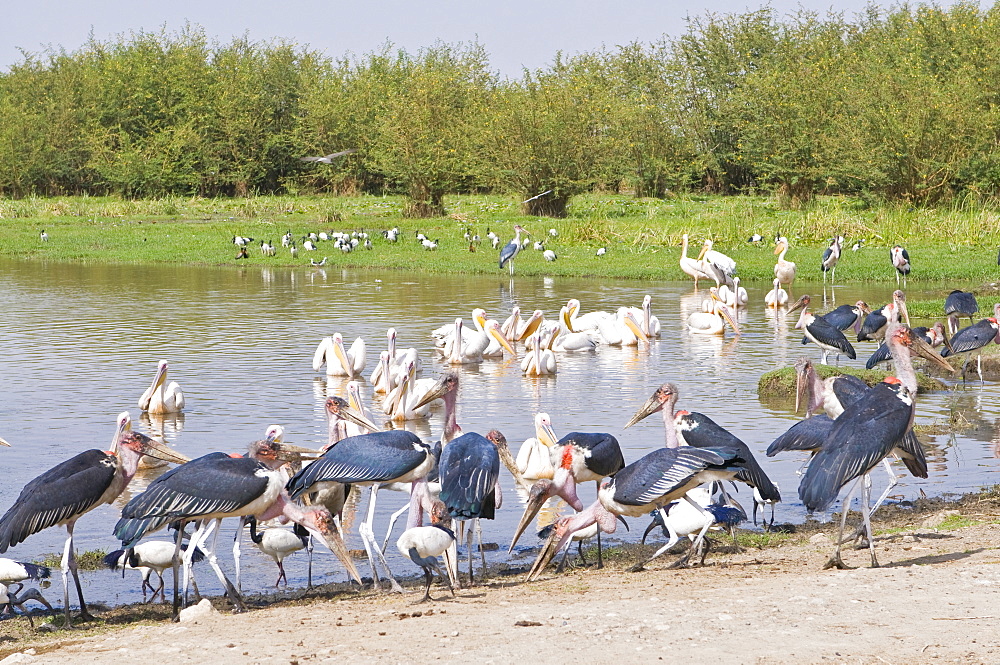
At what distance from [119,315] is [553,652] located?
16759 millimetres

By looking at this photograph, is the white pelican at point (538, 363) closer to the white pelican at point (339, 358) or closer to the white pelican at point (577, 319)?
the white pelican at point (339, 358)

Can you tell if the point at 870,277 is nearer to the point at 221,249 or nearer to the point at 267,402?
the point at 267,402

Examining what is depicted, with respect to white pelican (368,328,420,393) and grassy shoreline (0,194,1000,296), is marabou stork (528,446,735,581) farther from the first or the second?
grassy shoreline (0,194,1000,296)

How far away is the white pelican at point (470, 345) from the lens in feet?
50.5

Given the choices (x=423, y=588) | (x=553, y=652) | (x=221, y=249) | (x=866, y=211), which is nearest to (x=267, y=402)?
(x=423, y=588)

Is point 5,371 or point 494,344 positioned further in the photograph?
point 494,344

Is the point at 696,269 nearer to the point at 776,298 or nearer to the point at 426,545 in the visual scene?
the point at 776,298

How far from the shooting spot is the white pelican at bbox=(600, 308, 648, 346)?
16.6m

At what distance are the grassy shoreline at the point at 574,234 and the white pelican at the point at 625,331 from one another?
8.89m

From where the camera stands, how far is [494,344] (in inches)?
632

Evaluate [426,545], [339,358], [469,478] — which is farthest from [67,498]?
[339,358]

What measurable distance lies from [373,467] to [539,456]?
8.95 feet

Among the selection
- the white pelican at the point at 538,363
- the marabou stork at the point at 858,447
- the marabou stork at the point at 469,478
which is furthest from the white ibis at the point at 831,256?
the marabou stork at the point at 469,478

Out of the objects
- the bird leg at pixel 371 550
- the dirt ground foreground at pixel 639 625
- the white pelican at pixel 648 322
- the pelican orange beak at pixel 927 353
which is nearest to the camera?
the dirt ground foreground at pixel 639 625
